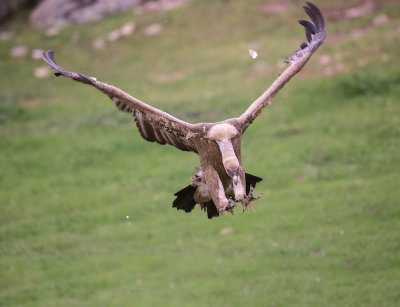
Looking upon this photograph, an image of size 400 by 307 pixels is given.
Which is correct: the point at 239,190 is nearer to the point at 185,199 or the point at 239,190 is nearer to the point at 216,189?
the point at 216,189

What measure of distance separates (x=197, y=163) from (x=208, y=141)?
7.44 m

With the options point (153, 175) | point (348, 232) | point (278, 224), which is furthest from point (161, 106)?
point (348, 232)

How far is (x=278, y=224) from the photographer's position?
12086 millimetres

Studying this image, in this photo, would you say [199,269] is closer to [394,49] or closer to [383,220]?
[383,220]

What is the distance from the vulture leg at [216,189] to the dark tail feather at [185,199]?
60cm

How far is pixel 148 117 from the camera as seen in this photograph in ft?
25.8

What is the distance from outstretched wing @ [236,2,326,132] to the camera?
7988 mm

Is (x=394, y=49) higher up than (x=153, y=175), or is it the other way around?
(x=394, y=49)

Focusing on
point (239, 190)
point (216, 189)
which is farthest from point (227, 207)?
point (216, 189)

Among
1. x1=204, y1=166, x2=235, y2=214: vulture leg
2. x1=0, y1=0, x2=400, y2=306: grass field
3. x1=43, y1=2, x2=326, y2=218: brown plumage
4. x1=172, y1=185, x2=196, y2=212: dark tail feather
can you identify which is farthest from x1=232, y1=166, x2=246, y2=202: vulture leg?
x1=0, y1=0, x2=400, y2=306: grass field

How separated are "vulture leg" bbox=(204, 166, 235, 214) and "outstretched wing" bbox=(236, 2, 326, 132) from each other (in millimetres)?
688

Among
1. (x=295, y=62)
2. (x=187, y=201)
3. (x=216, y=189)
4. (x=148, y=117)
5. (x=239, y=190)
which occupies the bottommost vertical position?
(x=187, y=201)

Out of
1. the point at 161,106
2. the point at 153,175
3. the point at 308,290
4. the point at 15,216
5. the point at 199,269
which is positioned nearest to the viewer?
the point at 308,290

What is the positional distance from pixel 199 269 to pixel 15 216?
4902mm
